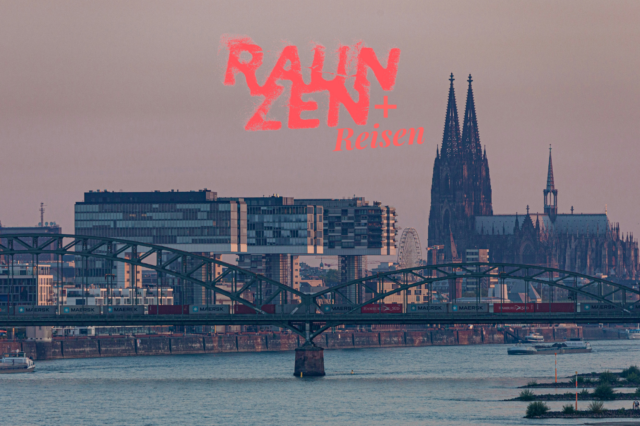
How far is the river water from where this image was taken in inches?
4203

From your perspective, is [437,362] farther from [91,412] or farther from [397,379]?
[91,412]

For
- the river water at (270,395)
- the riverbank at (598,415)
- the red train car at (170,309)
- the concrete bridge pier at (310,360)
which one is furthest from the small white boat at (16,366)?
the riverbank at (598,415)

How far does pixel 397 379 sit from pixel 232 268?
23.4 meters

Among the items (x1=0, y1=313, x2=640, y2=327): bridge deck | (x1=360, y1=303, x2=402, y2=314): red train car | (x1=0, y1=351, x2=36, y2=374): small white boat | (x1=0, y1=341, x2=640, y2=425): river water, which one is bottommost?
(x1=0, y1=341, x2=640, y2=425): river water

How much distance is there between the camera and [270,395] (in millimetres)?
126688

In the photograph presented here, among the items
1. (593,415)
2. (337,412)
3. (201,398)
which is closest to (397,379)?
(201,398)

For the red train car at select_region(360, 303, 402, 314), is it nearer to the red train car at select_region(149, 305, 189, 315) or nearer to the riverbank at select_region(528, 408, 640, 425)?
A: the red train car at select_region(149, 305, 189, 315)

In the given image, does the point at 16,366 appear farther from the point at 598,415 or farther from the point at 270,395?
the point at 598,415

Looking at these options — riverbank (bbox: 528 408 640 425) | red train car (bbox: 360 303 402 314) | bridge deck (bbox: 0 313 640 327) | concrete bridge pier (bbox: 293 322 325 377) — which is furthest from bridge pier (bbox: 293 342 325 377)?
riverbank (bbox: 528 408 640 425)

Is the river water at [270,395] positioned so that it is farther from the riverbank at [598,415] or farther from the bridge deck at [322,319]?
the bridge deck at [322,319]

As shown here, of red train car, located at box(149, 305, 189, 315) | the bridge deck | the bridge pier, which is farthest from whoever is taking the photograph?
red train car, located at box(149, 305, 189, 315)

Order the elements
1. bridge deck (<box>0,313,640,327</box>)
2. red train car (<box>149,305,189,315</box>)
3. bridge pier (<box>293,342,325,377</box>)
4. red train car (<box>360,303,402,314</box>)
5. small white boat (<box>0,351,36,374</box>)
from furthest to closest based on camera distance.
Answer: small white boat (<box>0,351,36,374</box>), red train car (<box>360,303,402,314</box>), red train car (<box>149,305,189,315</box>), bridge pier (<box>293,342,325,377</box>), bridge deck (<box>0,313,640,327</box>)

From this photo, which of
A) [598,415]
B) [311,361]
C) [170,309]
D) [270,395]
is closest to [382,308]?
[311,361]

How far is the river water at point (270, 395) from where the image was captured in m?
107
